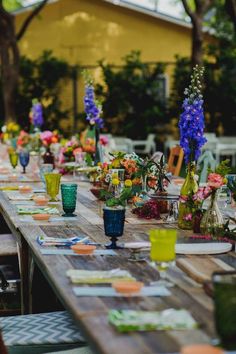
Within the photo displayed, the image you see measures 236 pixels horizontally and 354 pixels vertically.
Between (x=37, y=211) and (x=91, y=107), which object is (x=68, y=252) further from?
(x=91, y=107)

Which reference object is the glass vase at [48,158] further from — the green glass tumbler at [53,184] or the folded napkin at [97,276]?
the folded napkin at [97,276]

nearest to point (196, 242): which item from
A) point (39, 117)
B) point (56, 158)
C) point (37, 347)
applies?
point (37, 347)

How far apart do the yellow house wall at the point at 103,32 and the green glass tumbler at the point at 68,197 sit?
53.8 feet

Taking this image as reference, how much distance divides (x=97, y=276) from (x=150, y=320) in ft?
2.06

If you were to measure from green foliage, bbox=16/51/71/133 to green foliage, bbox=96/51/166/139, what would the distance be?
40.8 inches

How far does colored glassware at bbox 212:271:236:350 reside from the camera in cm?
249

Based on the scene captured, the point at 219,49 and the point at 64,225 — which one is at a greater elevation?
the point at 219,49

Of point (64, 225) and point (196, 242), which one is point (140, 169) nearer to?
point (64, 225)

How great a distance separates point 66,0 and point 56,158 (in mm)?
13244

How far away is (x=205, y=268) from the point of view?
3.43 meters

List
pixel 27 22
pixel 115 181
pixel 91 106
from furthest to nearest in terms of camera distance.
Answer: pixel 27 22 < pixel 91 106 < pixel 115 181

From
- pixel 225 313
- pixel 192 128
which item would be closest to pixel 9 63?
pixel 192 128

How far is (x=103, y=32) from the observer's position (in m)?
21.5

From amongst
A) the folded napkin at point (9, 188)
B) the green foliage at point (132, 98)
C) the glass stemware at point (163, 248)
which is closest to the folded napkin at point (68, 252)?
the glass stemware at point (163, 248)
